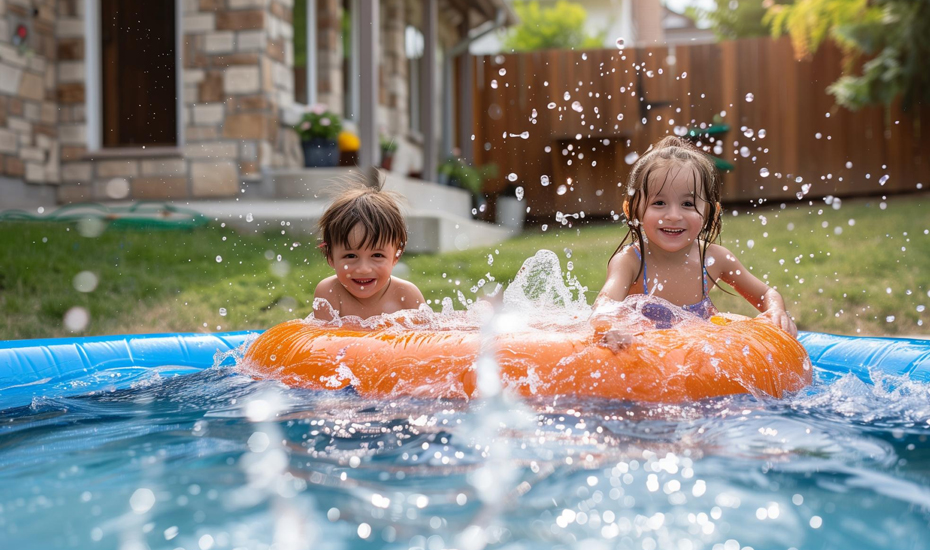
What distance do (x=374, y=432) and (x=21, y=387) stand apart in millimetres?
1697

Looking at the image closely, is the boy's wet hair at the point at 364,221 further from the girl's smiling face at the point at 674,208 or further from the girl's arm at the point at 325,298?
the girl's smiling face at the point at 674,208

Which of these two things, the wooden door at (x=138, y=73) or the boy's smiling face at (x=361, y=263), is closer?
the boy's smiling face at (x=361, y=263)

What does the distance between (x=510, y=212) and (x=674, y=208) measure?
7.89 m

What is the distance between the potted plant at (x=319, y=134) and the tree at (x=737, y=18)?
14479mm

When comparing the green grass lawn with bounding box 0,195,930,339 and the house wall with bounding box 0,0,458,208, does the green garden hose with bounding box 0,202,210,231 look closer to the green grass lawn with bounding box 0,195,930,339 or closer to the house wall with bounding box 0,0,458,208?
the green grass lawn with bounding box 0,195,930,339

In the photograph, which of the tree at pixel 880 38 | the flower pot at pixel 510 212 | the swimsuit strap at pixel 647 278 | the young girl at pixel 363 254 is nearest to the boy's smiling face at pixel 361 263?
the young girl at pixel 363 254

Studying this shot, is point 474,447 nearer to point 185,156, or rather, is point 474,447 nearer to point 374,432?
point 374,432

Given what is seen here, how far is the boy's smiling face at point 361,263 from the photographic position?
3264 millimetres

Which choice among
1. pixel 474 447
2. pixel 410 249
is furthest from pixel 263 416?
pixel 410 249

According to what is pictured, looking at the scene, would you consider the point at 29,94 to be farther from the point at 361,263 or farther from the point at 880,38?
the point at 880,38

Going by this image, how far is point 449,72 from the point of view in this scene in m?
12.5

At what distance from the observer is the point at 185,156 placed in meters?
7.71

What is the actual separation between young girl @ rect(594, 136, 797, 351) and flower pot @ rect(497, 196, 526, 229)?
736 centimetres

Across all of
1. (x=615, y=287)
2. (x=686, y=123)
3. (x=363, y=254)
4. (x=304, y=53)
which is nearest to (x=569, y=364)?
(x=615, y=287)
